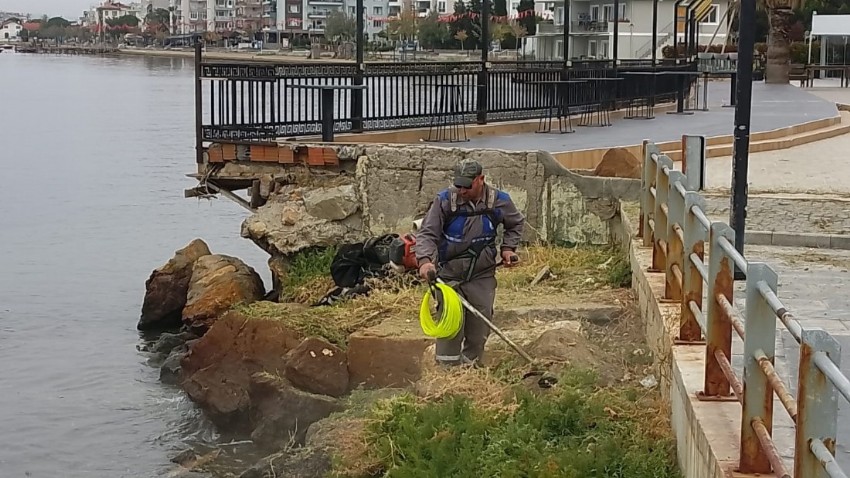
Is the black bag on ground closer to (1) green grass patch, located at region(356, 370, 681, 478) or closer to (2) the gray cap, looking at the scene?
(2) the gray cap

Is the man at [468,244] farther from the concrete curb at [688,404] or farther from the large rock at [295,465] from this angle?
the large rock at [295,465]

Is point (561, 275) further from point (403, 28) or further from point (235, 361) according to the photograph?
point (403, 28)

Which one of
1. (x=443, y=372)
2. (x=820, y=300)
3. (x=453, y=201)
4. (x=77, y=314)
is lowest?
(x=77, y=314)

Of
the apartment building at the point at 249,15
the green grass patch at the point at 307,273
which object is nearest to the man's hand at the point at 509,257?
→ the green grass patch at the point at 307,273

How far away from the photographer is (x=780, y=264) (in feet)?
31.7

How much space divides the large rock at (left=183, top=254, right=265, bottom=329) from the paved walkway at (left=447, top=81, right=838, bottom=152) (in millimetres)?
3980

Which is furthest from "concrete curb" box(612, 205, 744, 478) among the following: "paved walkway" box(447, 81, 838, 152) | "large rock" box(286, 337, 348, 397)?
"paved walkway" box(447, 81, 838, 152)

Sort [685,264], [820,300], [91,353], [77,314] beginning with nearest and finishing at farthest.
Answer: [685,264] < [820,300] < [91,353] < [77,314]

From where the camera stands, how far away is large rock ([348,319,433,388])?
959 cm

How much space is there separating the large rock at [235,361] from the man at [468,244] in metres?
2.43

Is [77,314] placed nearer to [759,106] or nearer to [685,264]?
[685,264]

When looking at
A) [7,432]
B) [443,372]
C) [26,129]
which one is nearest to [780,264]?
[443,372]

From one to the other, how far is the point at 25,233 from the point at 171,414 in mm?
16094

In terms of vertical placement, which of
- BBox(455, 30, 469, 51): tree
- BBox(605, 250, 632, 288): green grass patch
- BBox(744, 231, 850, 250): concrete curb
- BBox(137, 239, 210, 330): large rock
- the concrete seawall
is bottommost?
BBox(137, 239, 210, 330): large rock
